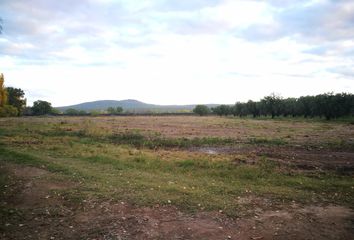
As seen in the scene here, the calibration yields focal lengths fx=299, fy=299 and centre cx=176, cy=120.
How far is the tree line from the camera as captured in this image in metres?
77.7

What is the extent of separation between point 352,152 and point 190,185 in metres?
16.0

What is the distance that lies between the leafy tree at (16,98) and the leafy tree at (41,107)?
13666 mm

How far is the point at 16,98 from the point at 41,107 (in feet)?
61.3

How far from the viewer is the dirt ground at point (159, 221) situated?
328 inches

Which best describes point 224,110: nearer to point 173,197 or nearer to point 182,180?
point 182,180

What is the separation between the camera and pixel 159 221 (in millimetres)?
9203

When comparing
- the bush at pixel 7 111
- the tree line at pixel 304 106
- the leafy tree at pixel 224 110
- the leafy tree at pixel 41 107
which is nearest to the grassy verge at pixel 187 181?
the tree line at pixel 304 106

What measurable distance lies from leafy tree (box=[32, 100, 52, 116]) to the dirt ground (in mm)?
129230

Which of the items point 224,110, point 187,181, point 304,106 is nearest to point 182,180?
point 187,181

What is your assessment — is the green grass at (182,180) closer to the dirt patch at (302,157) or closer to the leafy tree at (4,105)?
the dirt patch at (302,157)

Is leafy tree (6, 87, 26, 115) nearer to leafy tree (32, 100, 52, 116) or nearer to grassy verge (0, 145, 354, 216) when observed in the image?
leafy tree (32, 100, 52, 116)

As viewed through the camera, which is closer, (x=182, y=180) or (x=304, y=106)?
(x=182, y=180)

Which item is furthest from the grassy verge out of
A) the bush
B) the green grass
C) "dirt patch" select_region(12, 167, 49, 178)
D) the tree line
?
the bush

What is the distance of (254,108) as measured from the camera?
11825 cm
